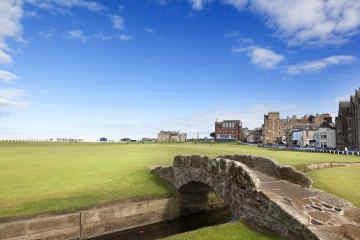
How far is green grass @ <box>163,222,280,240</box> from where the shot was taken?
7811 millimetres

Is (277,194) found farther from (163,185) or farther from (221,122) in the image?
(221,122)

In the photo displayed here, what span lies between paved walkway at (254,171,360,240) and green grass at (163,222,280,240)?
155cm

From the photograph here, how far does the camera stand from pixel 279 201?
7.51 meters

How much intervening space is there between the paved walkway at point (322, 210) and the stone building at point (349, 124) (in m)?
59.0

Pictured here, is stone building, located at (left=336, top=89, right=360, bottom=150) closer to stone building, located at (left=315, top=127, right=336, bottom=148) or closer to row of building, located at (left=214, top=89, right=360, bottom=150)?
row of building, located at (left=214, top=89, right=360, bottom=150)

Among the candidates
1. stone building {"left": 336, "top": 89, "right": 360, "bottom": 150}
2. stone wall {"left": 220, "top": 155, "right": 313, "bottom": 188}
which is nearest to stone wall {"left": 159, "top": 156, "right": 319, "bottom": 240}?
stone wall {"left": 220, "top": 155, "right": 313, "bottom": 188}

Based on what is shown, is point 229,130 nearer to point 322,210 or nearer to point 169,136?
point 169,136

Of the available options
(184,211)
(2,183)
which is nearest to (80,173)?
(2,183)

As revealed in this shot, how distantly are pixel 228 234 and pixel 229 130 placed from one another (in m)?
129

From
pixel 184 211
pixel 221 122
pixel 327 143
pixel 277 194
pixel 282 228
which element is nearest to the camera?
pixel 282 228

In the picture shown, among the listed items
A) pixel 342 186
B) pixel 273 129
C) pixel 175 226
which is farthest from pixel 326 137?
pixel 175 226

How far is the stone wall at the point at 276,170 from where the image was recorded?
1010cm

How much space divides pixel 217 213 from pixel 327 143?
7265cm

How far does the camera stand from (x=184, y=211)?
1641cm
